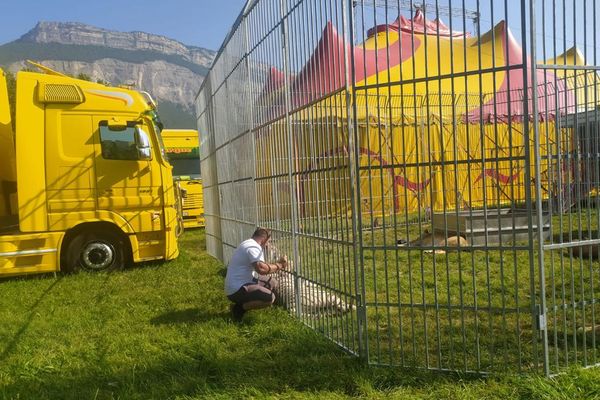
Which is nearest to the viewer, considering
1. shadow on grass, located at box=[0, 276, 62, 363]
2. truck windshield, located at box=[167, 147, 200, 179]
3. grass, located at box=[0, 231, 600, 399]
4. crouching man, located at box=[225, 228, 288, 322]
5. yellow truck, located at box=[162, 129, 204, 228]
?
grass, located at box=[0, 231, 600, 399]

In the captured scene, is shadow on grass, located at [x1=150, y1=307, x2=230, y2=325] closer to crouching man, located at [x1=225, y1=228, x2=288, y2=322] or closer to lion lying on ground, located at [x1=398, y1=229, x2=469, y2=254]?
crouching man, located at [x1=225, y1=228, x2=288, y2=322]

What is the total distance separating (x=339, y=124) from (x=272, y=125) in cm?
169

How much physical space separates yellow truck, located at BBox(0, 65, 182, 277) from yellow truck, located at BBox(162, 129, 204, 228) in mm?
6724

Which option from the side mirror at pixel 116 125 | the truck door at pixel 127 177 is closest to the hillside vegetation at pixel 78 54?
the side mirror at pixel 116 125

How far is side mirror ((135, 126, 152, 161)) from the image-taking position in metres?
9.01

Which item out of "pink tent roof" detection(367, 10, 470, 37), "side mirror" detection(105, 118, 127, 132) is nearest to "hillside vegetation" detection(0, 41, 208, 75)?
"side mirror" detection(105, 118, 127, 132)

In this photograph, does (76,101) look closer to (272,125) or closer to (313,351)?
(272,125)

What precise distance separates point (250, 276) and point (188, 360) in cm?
135

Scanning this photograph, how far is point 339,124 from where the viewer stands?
4.13 m

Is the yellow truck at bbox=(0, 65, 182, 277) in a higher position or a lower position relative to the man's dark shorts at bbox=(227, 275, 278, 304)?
higher

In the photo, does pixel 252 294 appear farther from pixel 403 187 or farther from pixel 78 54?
pixel 78 54

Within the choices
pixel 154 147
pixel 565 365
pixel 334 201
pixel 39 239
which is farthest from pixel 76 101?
pixel 565 365

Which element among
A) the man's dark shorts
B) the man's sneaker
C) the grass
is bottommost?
the grass

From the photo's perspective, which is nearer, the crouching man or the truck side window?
the crouching man
